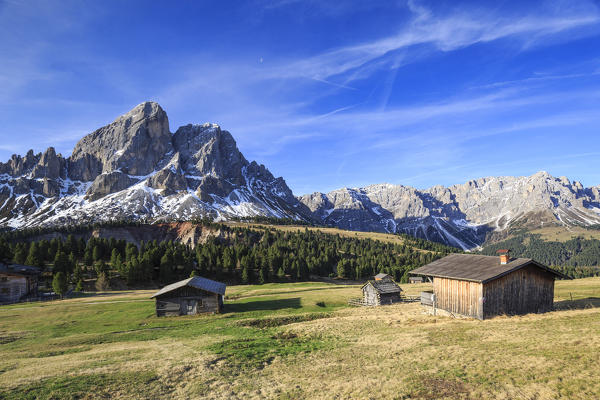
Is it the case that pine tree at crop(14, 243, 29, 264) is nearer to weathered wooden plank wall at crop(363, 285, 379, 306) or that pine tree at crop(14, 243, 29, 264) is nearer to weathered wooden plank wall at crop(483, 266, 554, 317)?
weathered wooden plank wall at crop(363, 285, 379, 306)

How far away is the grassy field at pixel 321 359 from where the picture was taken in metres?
15.7

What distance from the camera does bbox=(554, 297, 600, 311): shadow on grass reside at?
107 feet

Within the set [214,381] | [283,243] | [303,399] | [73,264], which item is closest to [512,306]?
[303,399]

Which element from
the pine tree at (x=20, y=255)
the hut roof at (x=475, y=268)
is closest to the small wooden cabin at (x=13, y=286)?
the pine tree at (x=20, y=255)

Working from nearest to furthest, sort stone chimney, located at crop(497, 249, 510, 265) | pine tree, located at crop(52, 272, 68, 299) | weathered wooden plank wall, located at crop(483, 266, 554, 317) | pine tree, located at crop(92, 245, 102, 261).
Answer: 1. weathered wooden plank wall, located at crop(483, 266, 554, 317)
2. stone chimney, located at crop(497, 249, 510, 265)
3. pine tree, located at crop(52, 272, 68, 299)
4. pine tree, located at crop(92, 245, 102, 261)

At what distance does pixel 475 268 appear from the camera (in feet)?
113

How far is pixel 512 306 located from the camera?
32281 mm

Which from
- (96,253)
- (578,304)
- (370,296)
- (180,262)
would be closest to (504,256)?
(578,304)

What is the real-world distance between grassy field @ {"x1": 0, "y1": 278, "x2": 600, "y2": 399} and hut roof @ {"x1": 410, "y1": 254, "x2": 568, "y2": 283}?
3.89 metres

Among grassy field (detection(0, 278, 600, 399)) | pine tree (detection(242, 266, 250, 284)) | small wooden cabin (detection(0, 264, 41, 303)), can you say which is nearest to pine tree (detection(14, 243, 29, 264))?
small wooden cabin (detection(0, 264, 41, 303))

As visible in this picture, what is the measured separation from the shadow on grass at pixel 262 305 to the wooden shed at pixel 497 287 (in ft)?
76.2

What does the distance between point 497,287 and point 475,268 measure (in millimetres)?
2899

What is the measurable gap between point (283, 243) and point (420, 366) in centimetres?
13304

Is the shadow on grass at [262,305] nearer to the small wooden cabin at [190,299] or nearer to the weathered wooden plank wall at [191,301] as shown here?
the weathered wooden plank wall at [191,301]
